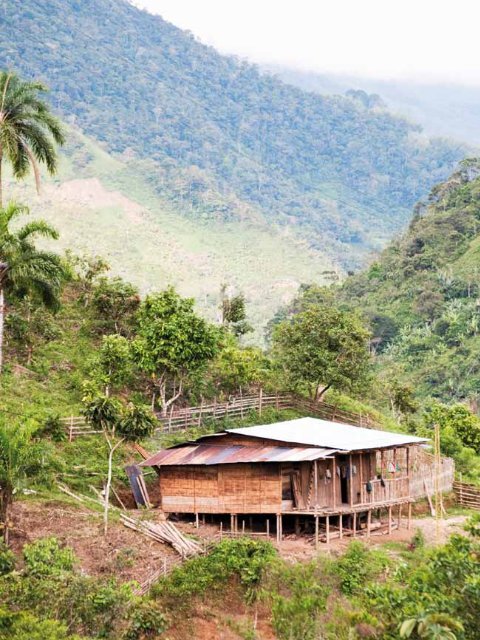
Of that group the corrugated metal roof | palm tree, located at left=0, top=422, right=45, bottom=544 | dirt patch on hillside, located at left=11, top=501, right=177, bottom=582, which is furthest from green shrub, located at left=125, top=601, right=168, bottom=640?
the corrugated metal roof

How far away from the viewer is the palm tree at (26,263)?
1091 inches

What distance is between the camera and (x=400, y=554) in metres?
24.5

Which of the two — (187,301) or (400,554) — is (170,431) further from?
(400,554)

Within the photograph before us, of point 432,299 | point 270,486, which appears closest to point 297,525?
point 270,486

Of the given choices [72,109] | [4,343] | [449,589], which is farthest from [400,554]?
[72,109]

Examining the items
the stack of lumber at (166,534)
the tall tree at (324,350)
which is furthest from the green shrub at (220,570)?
the tall tree at (324,350)

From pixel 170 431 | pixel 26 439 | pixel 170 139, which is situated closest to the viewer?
pixel 26 439

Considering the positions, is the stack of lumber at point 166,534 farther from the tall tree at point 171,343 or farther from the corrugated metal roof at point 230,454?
the tall tree at point 171,343

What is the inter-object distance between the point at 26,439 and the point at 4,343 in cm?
1422

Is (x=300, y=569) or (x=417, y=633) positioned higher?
(x=417, y=633)

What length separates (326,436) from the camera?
87.4 feet

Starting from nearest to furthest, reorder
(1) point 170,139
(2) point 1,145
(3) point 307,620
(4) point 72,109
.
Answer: (3) point 307,620 < (2) point 1,145 < (4) point 72,109 < (1) point 170,139

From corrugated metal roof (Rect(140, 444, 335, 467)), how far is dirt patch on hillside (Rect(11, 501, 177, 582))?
3227 mm

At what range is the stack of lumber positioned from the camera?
73.1ft
